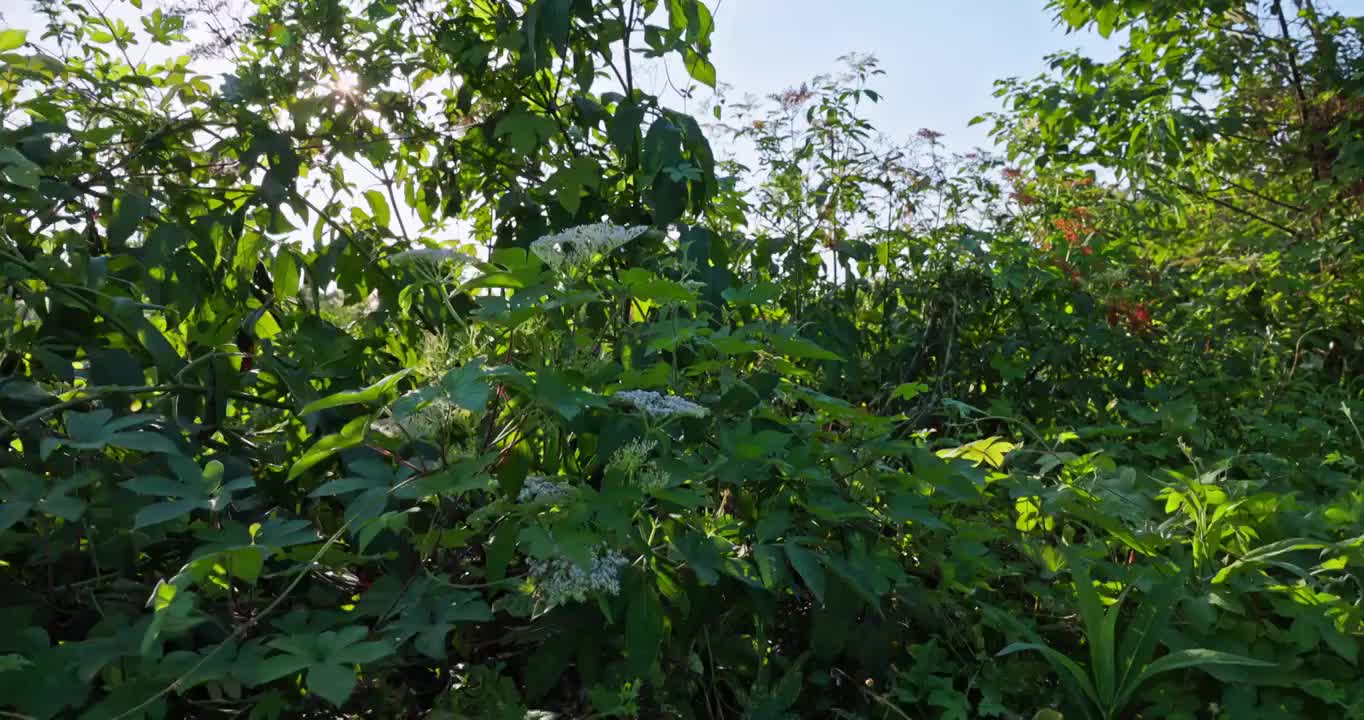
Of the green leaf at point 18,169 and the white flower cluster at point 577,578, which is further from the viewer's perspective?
the green leaf at point 18,169

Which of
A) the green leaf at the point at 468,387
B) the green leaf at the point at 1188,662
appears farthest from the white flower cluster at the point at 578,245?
the green leaf at the point at 1188,662

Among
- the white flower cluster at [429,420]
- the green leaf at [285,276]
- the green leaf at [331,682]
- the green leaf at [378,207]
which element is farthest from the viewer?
the green leaf at [378,207]

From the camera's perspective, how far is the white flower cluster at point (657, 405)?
1196 millimetres

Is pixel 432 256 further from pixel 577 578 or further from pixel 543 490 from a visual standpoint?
pixel 577 578

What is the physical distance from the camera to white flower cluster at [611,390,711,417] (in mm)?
1196

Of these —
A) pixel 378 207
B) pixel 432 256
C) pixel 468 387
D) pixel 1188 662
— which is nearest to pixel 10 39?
pixel 378 207

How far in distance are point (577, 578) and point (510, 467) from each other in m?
0.19

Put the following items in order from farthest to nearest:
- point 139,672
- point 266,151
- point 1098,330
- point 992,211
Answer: point 992,211 < point 1098,330 < point 266,151 < point 139,672

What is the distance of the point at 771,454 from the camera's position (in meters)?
1.40

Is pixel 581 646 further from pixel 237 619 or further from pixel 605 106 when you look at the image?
pixel 605 106

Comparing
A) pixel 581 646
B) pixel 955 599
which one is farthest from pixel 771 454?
pixel 955 599

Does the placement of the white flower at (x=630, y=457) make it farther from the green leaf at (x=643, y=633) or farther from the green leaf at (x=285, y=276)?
the green leaf at (x=285, y=276)

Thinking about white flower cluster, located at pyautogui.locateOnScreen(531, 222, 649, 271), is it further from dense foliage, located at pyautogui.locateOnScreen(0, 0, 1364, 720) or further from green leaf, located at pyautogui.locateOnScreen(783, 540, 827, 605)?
green leaf, located at pyautogui.locateOnScreen(783, 540, 827, 605)

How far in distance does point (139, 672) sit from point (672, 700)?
2.26 ft
